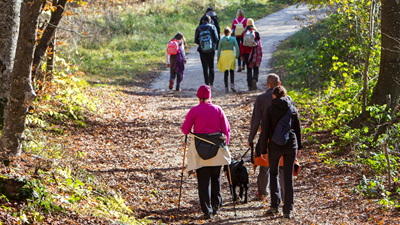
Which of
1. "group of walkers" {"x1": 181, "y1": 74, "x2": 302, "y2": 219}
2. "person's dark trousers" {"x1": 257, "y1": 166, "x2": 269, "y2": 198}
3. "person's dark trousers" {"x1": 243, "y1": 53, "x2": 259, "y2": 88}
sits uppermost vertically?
"person's dark trousers" {"x1": 243, "y1": 53, "x2": 259, "y2": 88}

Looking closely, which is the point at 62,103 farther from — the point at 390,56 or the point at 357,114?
the point at 390,56

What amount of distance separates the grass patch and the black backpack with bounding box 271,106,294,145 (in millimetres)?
8049

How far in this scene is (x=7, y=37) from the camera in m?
5.42

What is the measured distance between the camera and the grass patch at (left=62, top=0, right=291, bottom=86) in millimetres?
14881

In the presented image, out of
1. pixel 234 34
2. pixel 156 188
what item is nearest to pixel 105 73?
pixel 234 34

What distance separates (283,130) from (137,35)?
17615 mm

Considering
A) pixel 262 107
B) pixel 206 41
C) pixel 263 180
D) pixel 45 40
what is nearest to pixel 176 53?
pixel 206 41

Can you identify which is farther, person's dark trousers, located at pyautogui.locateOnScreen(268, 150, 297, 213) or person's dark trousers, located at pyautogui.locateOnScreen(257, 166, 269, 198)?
person's dark trousers, located at pyautogui.locateOnScreen(257, 166, 269, 198)

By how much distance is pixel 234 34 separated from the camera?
43.8 ft

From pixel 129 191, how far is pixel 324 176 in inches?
134

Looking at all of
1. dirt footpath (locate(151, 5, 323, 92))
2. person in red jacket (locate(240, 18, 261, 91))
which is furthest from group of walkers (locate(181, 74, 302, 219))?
dirt footpath (locate(151, 5, 323, 92))

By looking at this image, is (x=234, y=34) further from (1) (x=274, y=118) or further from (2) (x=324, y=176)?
(1) (x=274, y=118)

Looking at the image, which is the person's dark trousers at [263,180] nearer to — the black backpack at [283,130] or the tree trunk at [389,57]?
the black backpack at [283,130]

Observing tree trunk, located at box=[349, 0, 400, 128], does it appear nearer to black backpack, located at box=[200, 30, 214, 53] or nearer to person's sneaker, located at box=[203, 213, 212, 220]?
person's sneaker, located at box=[203, 213, 212, 220]
